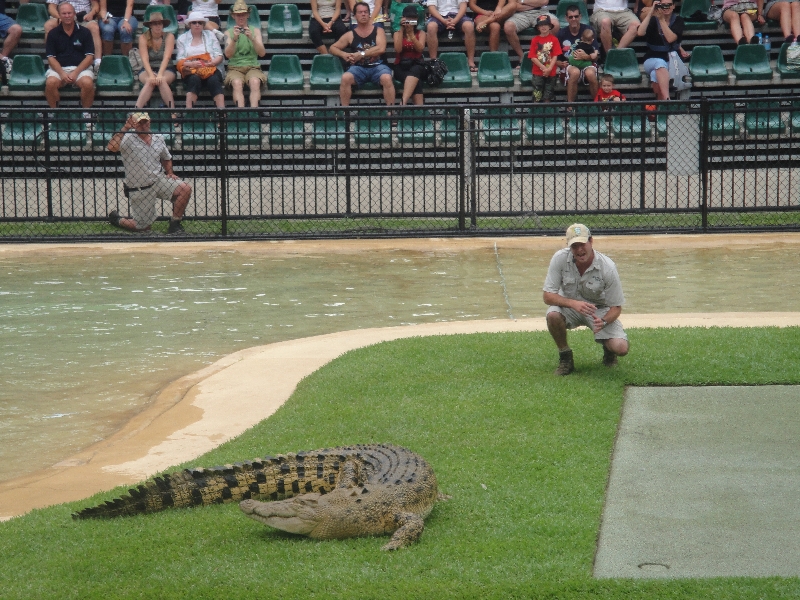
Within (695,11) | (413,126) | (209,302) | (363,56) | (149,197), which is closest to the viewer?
(209,302)

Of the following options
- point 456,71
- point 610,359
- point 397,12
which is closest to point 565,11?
point 456,71

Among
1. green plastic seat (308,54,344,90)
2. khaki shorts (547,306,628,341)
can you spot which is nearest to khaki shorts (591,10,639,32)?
green plastic seat (308,54,344,90)

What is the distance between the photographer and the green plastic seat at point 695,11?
17797mm

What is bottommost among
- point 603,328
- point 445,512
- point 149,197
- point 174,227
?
point 445,512

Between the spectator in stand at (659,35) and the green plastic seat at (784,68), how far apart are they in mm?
1535

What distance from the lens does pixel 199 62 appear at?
16.3 meters

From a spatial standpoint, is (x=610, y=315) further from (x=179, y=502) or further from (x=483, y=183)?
(x=483, y=183)

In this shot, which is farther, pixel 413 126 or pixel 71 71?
pixel 71 71

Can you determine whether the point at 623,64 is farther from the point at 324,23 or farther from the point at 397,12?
the point at 324,23

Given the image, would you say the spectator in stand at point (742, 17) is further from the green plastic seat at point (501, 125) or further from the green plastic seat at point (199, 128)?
the green plastic seat at point (199, 128)

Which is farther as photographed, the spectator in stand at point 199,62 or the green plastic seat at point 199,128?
the spectator in stand at point 199,62

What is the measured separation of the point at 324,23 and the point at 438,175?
4.05 meters

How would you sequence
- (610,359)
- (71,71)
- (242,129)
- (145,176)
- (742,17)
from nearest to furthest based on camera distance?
(610,359) → (145,176) → (242,129) → (71,71) → (742,17)

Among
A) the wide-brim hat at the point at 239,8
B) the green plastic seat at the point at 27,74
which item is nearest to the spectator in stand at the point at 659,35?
the wide-brim hat at the point at 239,8
